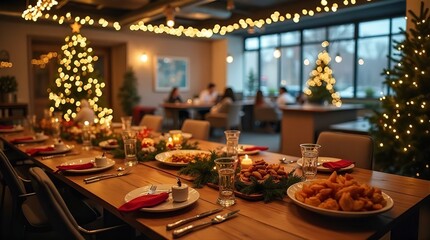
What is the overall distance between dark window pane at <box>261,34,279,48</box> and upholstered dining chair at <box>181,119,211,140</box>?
7663 mm

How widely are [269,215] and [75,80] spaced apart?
3.59 meters

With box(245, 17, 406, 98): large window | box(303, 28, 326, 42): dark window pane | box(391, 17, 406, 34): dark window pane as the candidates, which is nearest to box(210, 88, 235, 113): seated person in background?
box(245, 17, 406, 98): large window

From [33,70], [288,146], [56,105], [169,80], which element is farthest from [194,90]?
[56,105]

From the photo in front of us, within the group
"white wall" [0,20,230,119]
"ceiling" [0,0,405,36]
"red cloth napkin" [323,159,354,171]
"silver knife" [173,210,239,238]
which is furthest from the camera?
"white wall" [0,20,230,119]

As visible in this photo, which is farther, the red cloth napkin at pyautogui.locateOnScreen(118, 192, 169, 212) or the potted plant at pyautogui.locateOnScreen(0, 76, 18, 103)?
the potted plant at pyautogui.locateOnScreen(0, 76, 18, 103)

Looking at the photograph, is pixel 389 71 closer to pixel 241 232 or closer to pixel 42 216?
pixel 241 232

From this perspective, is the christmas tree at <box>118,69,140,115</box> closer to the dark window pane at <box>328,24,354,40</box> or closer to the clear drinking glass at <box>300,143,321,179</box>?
the dark window pane at <box>328,24,354,40</box>

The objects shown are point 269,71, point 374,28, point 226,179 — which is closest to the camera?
point 226,179

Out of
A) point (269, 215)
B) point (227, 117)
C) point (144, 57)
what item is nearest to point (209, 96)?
point (227, 117)

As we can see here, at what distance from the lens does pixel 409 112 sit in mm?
3133

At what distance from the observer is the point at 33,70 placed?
8523 mm

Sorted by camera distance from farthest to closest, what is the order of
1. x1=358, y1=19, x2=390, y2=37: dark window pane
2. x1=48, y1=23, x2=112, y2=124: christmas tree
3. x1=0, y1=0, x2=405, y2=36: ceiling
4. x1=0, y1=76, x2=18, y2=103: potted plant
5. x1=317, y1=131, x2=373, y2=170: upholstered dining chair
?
1. x1=358, y1=19, x2=390, y2=37: dark window pane
2. x1=0, y1=0, x2=405, y2=36: ceiling
3. x1=0, y1=76, x2=18, y2=103: potted plant
4. x1=48, y1=23, x2=112, y2=124: christmas tree
5. x1=317, y1=131, x2=373, y2=170: upholstered dining chair

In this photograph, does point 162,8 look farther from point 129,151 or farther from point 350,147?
point 350,147

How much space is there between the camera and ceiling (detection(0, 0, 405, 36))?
20.5 ft
